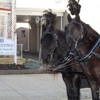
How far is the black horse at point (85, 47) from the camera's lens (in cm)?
450

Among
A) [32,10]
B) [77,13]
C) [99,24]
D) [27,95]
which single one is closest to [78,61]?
[77,13]

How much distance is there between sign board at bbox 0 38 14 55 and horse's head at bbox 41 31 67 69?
10108 millimetres

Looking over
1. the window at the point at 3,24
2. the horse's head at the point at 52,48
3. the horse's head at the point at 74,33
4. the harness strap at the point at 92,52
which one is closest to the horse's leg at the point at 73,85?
the horse's head at the point at 52,48

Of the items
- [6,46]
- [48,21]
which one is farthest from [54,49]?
[6,46]

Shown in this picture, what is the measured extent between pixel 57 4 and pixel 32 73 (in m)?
10.6

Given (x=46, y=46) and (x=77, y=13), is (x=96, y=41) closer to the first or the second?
(x=77, y=13)

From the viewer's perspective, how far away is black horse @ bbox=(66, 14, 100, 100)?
4.50 meters

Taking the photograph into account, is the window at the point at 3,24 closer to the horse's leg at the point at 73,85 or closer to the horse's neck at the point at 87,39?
the horse's leg at the point at 73,85

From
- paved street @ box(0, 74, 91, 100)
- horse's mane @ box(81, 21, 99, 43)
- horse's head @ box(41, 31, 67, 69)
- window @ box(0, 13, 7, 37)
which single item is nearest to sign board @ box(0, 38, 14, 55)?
paved street @ box(0, 74, 91, 100)

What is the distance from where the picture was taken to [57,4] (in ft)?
76.6

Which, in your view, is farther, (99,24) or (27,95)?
(99,24)

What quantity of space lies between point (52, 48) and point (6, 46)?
10.4m

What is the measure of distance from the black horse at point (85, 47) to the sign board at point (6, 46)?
10735 millimetres

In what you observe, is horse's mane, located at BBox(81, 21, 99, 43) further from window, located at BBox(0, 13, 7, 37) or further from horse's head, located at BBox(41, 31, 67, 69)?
window, located at BBox(0, 13, 7, 37)
